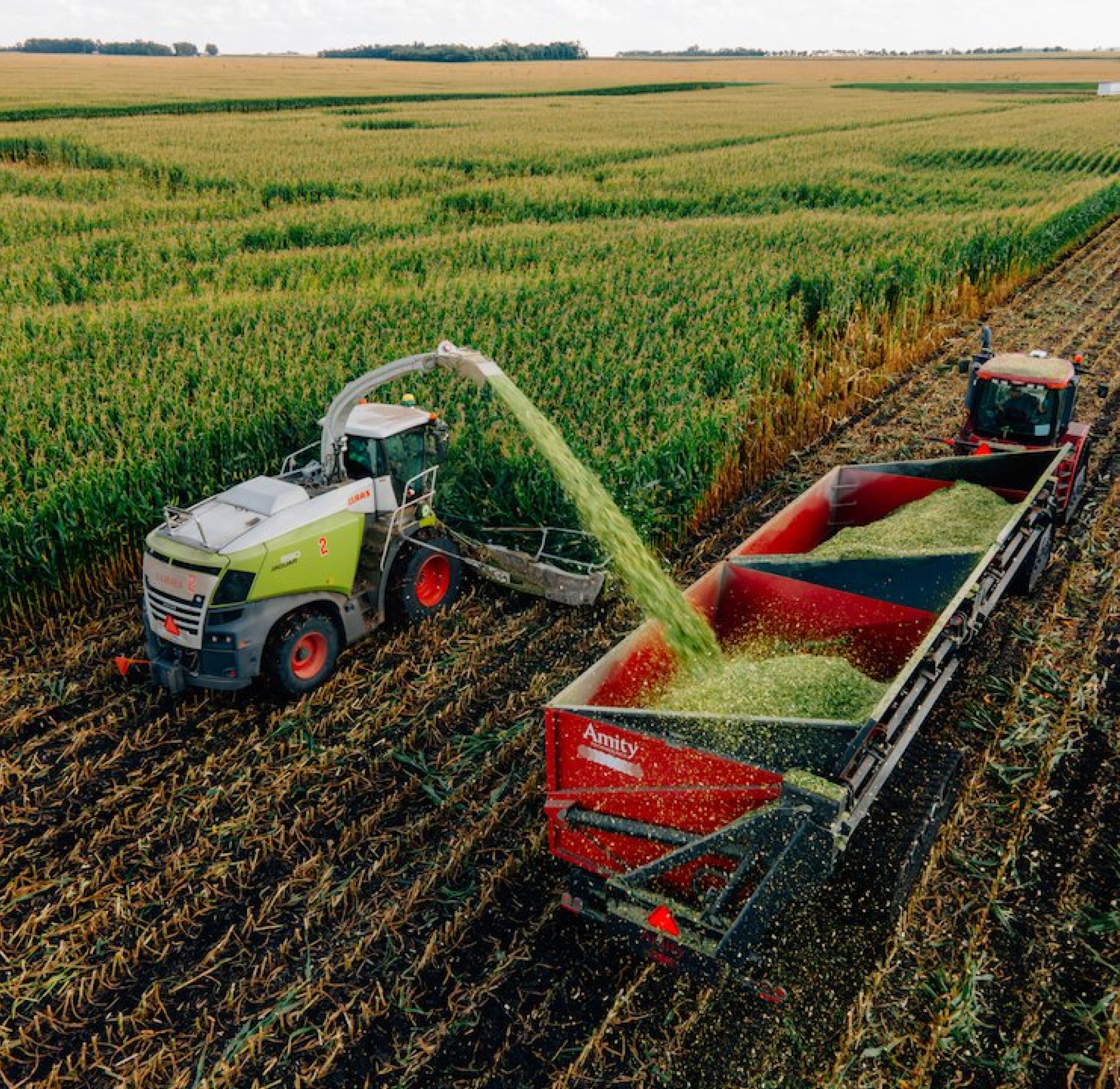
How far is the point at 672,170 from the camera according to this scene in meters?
27.5

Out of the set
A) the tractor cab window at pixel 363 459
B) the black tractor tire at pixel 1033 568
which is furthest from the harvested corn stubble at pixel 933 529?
the tractor cab window at pixel 363 459

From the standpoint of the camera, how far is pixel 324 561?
20.8ft

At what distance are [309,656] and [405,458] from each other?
164cm

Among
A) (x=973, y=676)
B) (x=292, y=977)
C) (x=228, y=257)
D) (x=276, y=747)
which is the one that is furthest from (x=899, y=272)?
(x=292, y=977)

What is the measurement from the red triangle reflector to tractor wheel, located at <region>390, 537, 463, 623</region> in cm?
357

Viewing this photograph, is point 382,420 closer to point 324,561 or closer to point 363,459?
point 363,459

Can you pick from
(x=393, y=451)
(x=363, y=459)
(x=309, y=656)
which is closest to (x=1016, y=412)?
(x=393, y=451)

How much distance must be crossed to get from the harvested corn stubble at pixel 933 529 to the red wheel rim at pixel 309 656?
350 centimetres

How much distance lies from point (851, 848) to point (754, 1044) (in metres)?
1.48

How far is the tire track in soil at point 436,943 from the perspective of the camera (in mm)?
4117

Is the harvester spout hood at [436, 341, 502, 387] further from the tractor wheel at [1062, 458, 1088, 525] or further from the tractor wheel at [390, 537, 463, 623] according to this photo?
the tractor wheel at [1062, 458, 1088, 525]

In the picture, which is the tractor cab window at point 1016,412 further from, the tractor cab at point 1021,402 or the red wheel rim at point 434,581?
the red wheel rim at point 434,581

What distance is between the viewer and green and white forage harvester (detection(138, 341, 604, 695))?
591cm

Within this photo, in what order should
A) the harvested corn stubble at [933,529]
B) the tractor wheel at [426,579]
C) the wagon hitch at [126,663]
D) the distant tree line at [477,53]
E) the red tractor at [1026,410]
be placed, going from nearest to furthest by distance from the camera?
the harvested corn stubble at [933,529] → the wagon hitch at [126,663] → the tractor wheel at [426,579] → the red tractor at [1026,410] → the distant tree line at [477,53]
